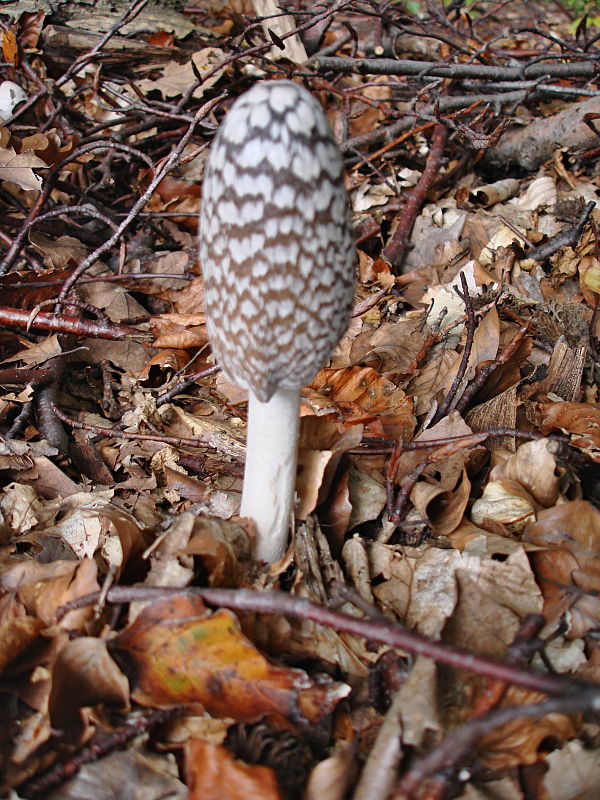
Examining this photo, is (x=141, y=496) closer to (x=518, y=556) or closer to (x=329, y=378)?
(x=329, y=378)

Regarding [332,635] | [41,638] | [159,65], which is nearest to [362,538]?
[332,635]

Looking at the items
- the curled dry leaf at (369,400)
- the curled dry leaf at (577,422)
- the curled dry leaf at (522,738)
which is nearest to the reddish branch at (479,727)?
the curled dry leaf at (522,738)

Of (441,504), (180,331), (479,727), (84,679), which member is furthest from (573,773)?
(180,331)

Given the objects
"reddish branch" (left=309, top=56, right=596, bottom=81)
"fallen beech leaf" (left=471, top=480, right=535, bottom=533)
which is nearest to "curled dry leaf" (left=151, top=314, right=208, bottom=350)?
"fallen beech leaf" (left=471, top=480, right=535, bottom=533)

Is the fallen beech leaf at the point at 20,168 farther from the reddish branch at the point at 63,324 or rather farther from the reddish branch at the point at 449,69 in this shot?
the reddish branch at the point at 449,69

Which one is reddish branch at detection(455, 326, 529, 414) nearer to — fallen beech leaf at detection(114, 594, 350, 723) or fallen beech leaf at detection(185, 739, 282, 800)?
fallen beech leaf at detection(114, 594, 350, 723)

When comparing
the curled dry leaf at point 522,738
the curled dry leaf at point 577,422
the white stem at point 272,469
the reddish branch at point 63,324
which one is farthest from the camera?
the reddish branch at point 63,324
